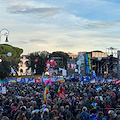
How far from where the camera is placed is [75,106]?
11906 mm

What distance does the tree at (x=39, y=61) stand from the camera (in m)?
79.1

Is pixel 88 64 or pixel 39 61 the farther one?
pixel 39 61

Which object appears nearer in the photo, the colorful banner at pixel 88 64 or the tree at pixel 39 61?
the colorful banner at pixel 88 64

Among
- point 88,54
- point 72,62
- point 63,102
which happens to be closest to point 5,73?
point 72,62

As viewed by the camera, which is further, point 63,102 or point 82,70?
point 82,70

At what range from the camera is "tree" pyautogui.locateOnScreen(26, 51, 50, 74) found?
260 feet

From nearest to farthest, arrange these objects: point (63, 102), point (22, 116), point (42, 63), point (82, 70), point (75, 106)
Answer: point (22, 116), point (75, 106), point (63, 102), point (82, 70), point (42, 63)

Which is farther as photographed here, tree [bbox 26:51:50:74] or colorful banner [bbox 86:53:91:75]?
tree [bbox 26:51:50:74]

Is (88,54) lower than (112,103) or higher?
higher

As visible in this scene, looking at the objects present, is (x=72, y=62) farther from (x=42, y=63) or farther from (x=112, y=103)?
(x=112, y=103)

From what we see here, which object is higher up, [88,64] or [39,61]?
[39,61]

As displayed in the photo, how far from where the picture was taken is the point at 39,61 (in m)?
79.9

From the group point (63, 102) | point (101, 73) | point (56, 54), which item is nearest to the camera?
point (63, 102)

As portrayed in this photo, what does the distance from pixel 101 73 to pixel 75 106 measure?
44.0m
